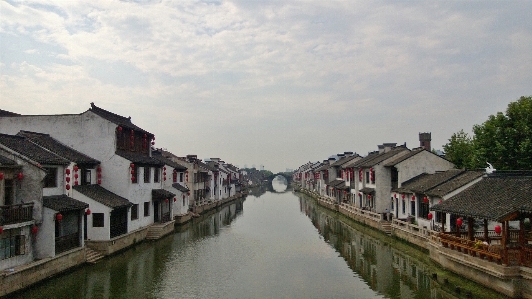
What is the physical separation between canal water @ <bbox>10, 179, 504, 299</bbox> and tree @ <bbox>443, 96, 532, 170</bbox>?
39.5 feet

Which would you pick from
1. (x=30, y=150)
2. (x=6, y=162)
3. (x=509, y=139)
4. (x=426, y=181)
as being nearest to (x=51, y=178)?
(x=30, y=150)

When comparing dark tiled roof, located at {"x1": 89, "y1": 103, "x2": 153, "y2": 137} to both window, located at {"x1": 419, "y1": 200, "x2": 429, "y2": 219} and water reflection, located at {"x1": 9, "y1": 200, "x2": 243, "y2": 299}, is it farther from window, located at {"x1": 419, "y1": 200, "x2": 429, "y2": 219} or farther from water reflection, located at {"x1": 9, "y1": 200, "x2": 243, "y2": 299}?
window, located at {"x1": 419, "y1": 200, "x2": 429, "y2": 219}

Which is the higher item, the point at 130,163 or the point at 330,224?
the point at 130,163

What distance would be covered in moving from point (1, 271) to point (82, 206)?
7.19 meters

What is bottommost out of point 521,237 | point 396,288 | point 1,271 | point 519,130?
point 396,288

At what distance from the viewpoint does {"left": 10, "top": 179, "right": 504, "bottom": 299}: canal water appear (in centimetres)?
2047

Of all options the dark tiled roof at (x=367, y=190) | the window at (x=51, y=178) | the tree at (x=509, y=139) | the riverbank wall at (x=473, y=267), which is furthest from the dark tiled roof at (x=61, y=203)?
the tree at (x=509, y=139)

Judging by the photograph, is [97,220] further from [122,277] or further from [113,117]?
[113,117]

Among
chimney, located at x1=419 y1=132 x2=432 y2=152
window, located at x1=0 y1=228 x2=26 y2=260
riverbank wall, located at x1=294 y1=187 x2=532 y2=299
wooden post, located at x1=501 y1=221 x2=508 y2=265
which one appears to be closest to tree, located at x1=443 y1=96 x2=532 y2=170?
chimney, located at x1=419 y1=132 x2=432 y2=152

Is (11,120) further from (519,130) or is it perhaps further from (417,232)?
(519,130)

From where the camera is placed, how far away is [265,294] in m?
20.4

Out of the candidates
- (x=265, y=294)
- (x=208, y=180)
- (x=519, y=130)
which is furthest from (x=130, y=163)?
(x=208, y=180)

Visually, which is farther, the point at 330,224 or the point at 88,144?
the point at 330,224

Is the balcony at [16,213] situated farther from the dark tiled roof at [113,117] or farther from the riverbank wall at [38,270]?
the dark tiled roof at [113,117]
